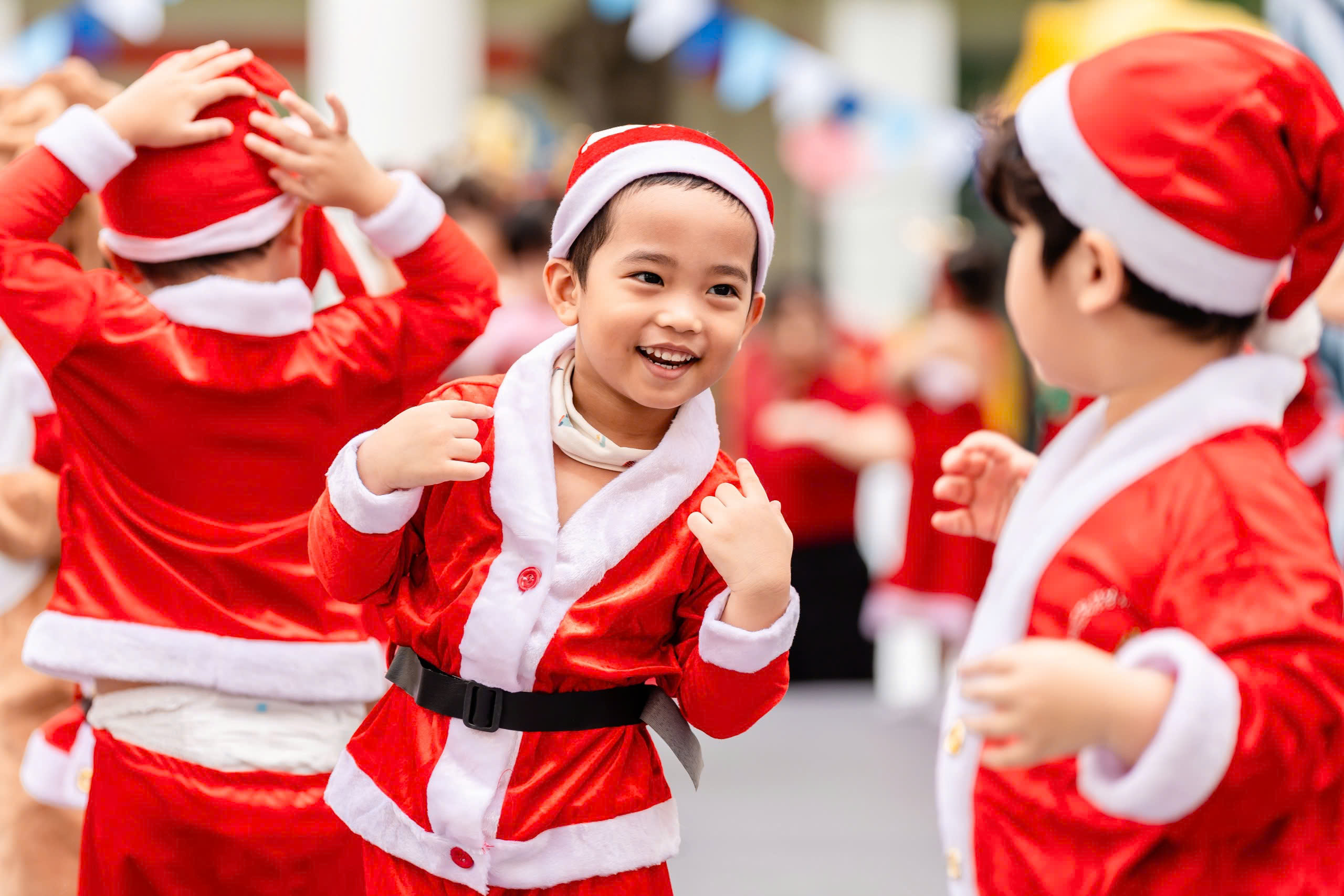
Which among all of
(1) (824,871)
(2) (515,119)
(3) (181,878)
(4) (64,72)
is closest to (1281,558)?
(3) (181,878)

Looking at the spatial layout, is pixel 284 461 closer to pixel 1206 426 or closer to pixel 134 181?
pixel 134 181

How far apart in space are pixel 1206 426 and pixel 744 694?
492 millimetres

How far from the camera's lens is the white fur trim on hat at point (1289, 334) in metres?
1.25

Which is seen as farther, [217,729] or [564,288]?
[217,729]

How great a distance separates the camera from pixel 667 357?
1.44m

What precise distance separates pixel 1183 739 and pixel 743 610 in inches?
17.3

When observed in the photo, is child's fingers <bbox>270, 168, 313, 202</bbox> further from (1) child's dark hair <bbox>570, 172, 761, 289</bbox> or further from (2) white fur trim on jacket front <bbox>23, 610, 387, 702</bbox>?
(2) white fur trim on jacket front <bbox>23, 610, 387, 702</bbox>

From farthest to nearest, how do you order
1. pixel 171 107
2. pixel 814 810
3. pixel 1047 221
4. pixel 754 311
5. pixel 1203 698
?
pixel 814 810, pixel 171 107, pixel 754 311, pixel 1047 221, pixel 1203 698

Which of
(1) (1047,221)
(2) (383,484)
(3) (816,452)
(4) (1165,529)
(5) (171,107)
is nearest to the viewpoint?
(4) (1165,529)

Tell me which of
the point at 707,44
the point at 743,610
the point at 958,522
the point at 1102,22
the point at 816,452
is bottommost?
the point at 816,452

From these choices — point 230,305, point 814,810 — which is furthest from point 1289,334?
point 814,810

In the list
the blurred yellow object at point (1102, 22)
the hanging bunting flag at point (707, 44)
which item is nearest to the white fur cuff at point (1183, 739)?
the blurred yellow object at point (1102, 22)

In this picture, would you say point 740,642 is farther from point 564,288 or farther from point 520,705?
point 564,288

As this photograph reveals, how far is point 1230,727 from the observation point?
3.50ft
